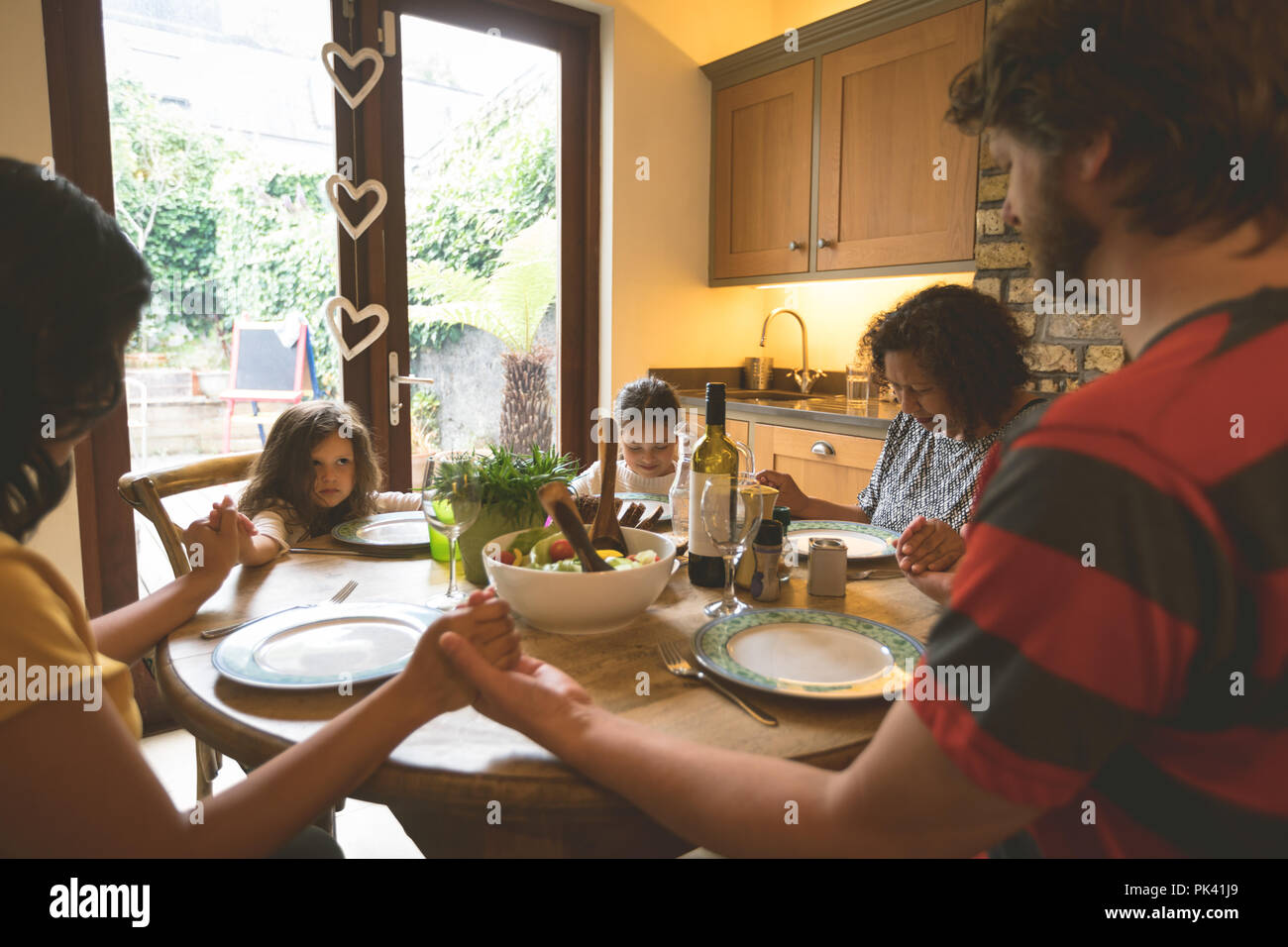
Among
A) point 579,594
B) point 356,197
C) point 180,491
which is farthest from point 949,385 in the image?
point 356,197

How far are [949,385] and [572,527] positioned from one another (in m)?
1.16

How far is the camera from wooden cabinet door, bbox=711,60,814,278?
3250 mm

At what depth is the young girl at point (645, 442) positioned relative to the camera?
8.02 feet

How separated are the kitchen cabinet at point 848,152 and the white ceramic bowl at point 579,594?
2.12m

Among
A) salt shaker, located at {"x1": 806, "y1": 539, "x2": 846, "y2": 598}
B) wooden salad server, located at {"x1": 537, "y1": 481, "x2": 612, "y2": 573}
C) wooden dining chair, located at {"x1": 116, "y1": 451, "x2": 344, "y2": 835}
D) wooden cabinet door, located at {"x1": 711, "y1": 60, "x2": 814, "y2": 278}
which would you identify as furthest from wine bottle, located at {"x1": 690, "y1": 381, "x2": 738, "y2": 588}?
wooden cabinet door, located at {"x1": 711, "y1": 60, "x2": 814, "y2": 278}

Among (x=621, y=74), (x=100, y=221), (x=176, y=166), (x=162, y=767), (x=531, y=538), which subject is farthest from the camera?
(x=621, y=74)

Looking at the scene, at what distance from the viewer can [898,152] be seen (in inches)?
114

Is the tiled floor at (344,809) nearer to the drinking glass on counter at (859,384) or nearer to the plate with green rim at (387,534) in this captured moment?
the plate with green rim at (387,534)

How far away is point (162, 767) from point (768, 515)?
6.45 feet

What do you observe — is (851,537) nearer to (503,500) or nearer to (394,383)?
(503,500)

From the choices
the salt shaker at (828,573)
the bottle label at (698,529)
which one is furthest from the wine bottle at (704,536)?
the salt shaker at (828,573)
